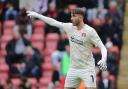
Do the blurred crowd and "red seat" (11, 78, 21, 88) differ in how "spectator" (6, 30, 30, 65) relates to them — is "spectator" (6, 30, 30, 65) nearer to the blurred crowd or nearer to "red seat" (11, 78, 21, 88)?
the blurred crowd

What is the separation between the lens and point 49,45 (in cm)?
2155

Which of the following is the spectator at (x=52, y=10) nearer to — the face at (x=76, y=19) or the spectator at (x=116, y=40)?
the spectator at (x=116, y=40)

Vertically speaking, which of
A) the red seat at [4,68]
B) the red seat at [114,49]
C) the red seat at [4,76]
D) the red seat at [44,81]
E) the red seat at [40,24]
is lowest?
the red seat at [44,81]

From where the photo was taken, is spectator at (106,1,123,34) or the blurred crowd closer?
the blurred crowd

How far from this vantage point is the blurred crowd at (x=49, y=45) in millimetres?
20062

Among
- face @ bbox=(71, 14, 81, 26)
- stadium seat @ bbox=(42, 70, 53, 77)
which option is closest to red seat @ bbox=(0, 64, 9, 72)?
stadium seat @ bbox=(42, 70, 53, 77)

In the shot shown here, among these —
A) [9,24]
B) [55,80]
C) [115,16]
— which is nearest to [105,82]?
[55,80]

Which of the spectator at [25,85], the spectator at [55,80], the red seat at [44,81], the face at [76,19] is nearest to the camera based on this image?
the face at [76,19]

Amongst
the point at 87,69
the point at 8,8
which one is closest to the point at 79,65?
the point at 87,69

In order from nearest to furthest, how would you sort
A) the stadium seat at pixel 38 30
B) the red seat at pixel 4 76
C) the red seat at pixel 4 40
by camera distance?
the red seat at pixel 4 76
the stadium seat at pixel 38 30
the red seat at pixel 4 40

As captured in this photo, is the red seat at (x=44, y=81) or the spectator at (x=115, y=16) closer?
the red seat at (x=44, y=81)

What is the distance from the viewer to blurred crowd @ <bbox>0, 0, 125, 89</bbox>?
65.8ft

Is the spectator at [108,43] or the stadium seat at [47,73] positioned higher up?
the spectator at [108,43]

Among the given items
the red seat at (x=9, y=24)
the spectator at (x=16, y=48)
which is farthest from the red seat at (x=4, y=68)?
the red seat at (x=9, y=24)
